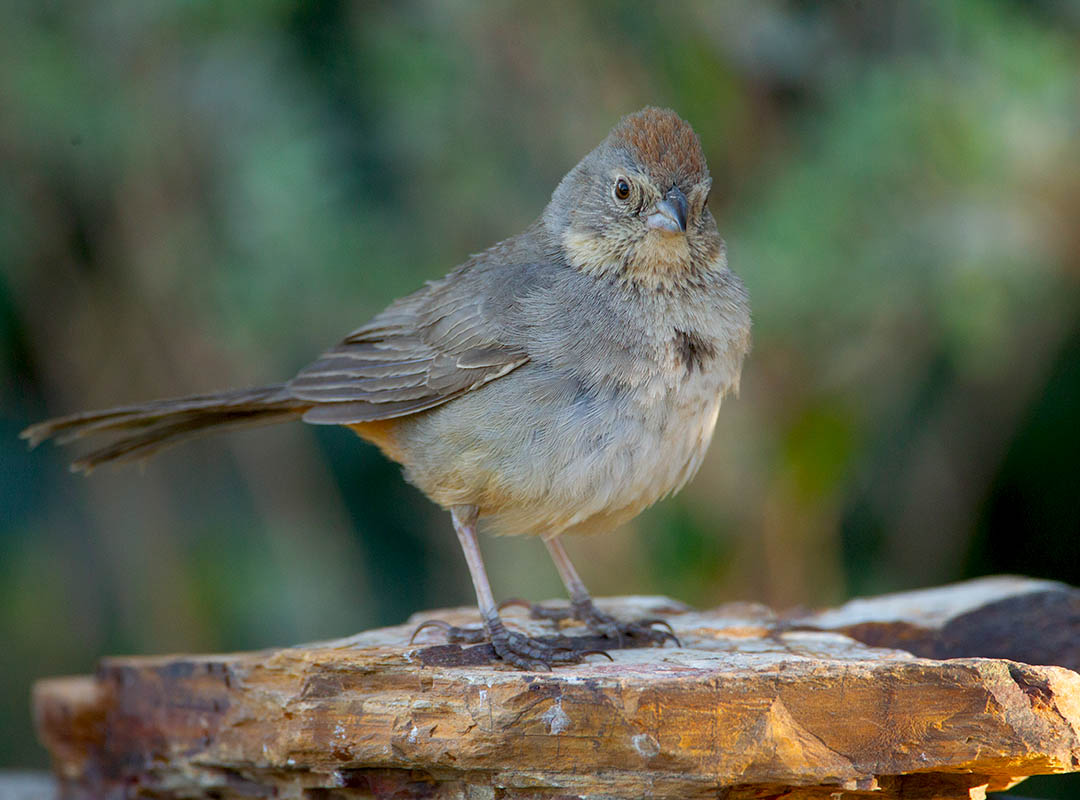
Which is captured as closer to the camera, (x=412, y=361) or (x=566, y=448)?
(x=566, y=448)

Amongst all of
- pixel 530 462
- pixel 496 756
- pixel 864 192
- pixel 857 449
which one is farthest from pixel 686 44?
pixel 496 756

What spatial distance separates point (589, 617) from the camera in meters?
4.34

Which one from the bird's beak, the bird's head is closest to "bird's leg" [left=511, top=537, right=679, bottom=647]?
the bird's head

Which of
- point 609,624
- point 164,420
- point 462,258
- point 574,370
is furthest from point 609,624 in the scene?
point 462,258

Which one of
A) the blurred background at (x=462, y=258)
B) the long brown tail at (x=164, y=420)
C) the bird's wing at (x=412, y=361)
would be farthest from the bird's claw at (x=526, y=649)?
the blurred background at (x=462, y=258)

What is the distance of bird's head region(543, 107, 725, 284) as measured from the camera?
3980 mm

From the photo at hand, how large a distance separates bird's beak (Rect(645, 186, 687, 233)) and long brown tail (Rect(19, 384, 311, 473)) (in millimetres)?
1518

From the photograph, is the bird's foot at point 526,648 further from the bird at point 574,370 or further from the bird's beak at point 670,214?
the bird's beak at point 670,214

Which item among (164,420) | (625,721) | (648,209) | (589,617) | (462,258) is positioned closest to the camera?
(625,721)

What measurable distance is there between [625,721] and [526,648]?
0.67 m

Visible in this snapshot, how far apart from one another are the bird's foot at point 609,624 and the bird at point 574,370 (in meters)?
0.01

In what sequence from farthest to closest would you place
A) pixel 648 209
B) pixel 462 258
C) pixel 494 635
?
pixel 462 258 < pixel 648 209 < pixel 494 635

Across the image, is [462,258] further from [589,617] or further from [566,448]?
[566,448]

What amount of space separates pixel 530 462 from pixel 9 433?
415cm
